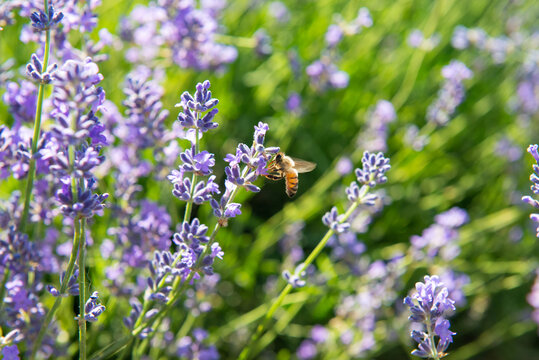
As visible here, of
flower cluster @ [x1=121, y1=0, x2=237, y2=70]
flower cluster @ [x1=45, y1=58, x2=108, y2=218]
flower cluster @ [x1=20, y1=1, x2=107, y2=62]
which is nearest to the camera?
flower cluster @ [x1=45, y1=58, x2=108, y2=218]

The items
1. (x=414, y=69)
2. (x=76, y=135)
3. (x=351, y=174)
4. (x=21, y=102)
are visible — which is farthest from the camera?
(x=414, y=69)

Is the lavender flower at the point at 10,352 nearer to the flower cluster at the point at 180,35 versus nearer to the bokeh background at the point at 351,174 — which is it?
the bokeh background at the point at 351,174

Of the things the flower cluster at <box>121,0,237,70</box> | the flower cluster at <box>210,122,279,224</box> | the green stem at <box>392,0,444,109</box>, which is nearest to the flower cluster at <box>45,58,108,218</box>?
the flower cluster at <box>210,122,279,224</box>

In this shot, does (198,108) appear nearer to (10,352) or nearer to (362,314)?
(10,352)

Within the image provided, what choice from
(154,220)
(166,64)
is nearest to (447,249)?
(154,220)

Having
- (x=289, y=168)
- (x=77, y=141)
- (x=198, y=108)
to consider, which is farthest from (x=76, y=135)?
(x=289, y=168)

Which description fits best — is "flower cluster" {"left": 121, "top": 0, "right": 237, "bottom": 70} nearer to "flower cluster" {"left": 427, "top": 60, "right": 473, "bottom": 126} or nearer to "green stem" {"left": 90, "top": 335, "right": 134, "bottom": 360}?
"flower cluster" {"left": 427, "top": 60, "right": 473, "bottom": 126}
